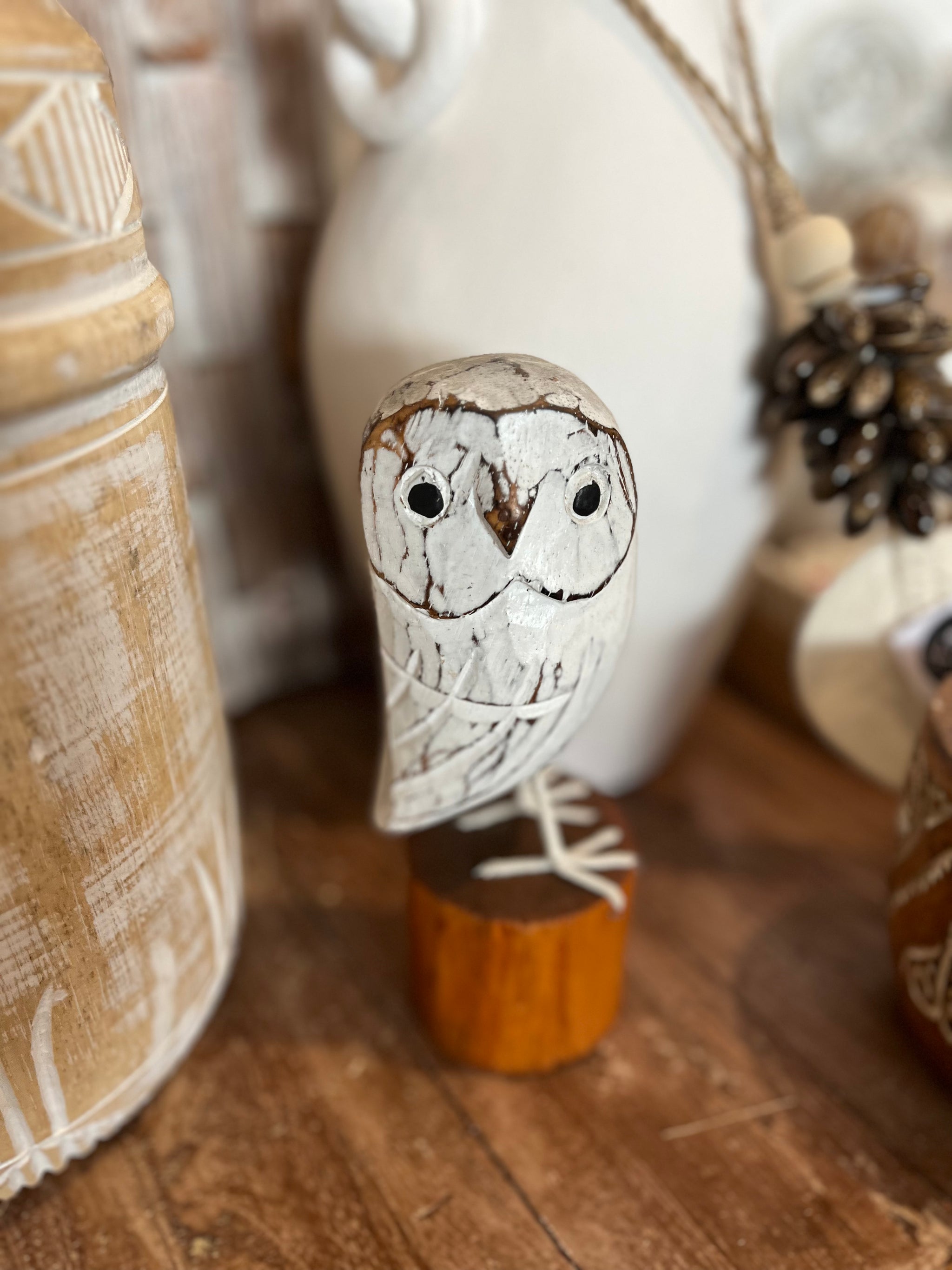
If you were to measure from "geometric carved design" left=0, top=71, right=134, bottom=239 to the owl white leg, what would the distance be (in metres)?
0.28

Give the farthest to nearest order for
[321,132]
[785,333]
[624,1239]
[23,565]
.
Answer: [321,132], [785,333], [624,1239], [23,565]

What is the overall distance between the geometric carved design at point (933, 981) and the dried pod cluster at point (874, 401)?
0.71ft

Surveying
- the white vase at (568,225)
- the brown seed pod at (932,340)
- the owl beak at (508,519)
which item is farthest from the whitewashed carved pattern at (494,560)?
the brown seed pod at (932,340)

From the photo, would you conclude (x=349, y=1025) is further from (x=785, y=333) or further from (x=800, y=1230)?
(x=785, y=333)

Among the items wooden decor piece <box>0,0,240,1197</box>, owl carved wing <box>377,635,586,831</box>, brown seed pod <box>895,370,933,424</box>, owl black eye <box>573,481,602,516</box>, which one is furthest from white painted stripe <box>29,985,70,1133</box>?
brown seed pod <box>895,370,933,424</box>

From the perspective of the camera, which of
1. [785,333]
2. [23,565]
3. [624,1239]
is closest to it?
[23,565]

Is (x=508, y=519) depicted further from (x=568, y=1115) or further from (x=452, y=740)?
(x=568, y=1115)

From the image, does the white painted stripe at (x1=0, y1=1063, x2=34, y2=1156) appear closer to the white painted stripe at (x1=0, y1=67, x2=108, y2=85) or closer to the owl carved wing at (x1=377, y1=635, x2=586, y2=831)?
the owl carved wing at (x1=377, y1=635, x2=586, y2=831)

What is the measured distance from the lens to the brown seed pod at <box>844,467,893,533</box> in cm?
51

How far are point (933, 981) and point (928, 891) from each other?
0.13 ft

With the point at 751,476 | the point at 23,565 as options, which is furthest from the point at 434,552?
the point at 751,476

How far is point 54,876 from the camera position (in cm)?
33

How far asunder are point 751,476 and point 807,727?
0.85 feet

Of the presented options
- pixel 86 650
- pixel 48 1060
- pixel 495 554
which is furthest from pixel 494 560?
pixel 48 1060
